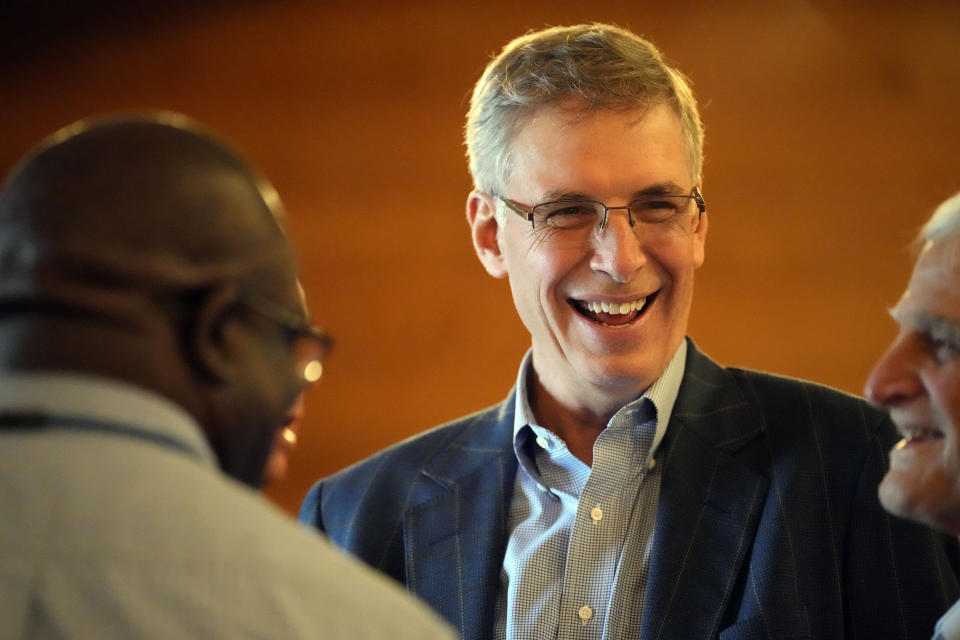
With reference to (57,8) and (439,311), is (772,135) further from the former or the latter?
(57,8)

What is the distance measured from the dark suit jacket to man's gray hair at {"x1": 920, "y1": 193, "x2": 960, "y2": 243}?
52 centimetres

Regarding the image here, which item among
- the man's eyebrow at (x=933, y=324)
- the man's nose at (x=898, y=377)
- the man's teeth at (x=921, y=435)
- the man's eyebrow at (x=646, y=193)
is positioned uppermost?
the man's eyebrow at (x=646, y=193)

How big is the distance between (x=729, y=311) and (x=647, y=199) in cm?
309

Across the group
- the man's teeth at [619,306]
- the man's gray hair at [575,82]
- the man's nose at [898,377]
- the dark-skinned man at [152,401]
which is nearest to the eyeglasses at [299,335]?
the dark-skinned man at [152,401]

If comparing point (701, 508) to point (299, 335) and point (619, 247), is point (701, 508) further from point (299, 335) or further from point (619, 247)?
→ point (299, 335)

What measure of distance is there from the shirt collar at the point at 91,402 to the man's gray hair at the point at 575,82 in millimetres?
1410

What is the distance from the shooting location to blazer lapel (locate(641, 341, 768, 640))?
6.30ft

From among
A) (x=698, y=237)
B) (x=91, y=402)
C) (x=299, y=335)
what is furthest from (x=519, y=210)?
(x=91, y=402)

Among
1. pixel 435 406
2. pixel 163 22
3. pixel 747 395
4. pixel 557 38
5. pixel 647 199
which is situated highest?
pixel 163 22

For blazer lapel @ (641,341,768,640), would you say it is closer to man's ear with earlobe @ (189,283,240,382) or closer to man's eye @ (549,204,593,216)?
man's eye @ (549,204,593,216)

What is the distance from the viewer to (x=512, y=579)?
2068 millimetres

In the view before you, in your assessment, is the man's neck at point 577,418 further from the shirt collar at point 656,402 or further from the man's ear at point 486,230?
the man's ear at point 486,230

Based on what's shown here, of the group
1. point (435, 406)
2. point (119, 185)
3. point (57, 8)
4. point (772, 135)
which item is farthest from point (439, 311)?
point (119, 185)

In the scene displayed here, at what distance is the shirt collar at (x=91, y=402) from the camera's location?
938 mm
